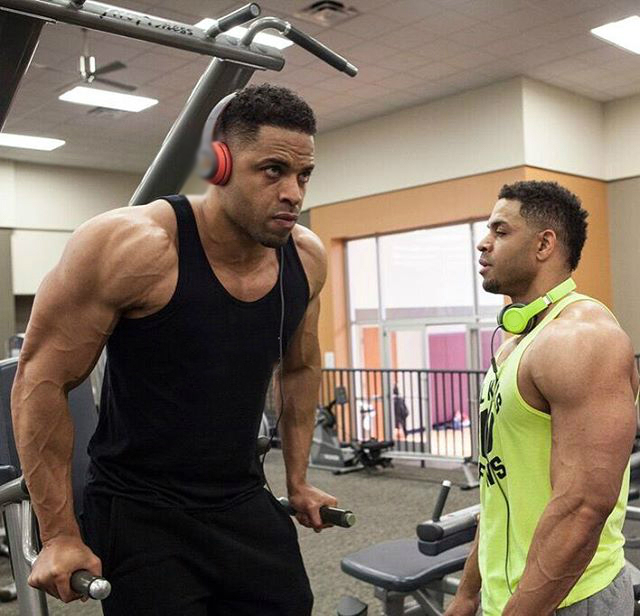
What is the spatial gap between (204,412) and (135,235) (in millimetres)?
337

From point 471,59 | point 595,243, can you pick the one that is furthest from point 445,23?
point 595,243

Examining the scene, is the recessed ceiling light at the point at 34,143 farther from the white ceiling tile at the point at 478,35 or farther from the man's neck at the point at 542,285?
the man's neck at the point at 542,285

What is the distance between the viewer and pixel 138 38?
1651mm

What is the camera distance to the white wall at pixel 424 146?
724 cm

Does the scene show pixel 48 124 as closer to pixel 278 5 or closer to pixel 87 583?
pixel 278 5

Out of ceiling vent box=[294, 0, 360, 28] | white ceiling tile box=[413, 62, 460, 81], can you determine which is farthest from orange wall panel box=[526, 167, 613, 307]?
ceiling vent box=[294, 0, 360, 28]

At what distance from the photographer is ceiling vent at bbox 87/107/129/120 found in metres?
7.69

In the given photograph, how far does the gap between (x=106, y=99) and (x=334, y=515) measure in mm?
6669

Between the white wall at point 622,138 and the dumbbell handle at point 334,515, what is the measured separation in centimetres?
729

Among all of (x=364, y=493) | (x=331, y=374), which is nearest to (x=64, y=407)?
(x=364, y=493)

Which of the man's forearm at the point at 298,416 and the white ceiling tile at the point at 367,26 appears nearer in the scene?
the man's forearm at the point at 298,416

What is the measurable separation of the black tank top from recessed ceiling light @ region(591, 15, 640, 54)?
18.1 feet

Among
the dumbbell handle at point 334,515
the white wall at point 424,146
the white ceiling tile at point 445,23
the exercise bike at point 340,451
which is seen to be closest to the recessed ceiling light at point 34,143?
the white wall at point 424,146

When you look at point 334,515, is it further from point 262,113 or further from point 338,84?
point 338,84
